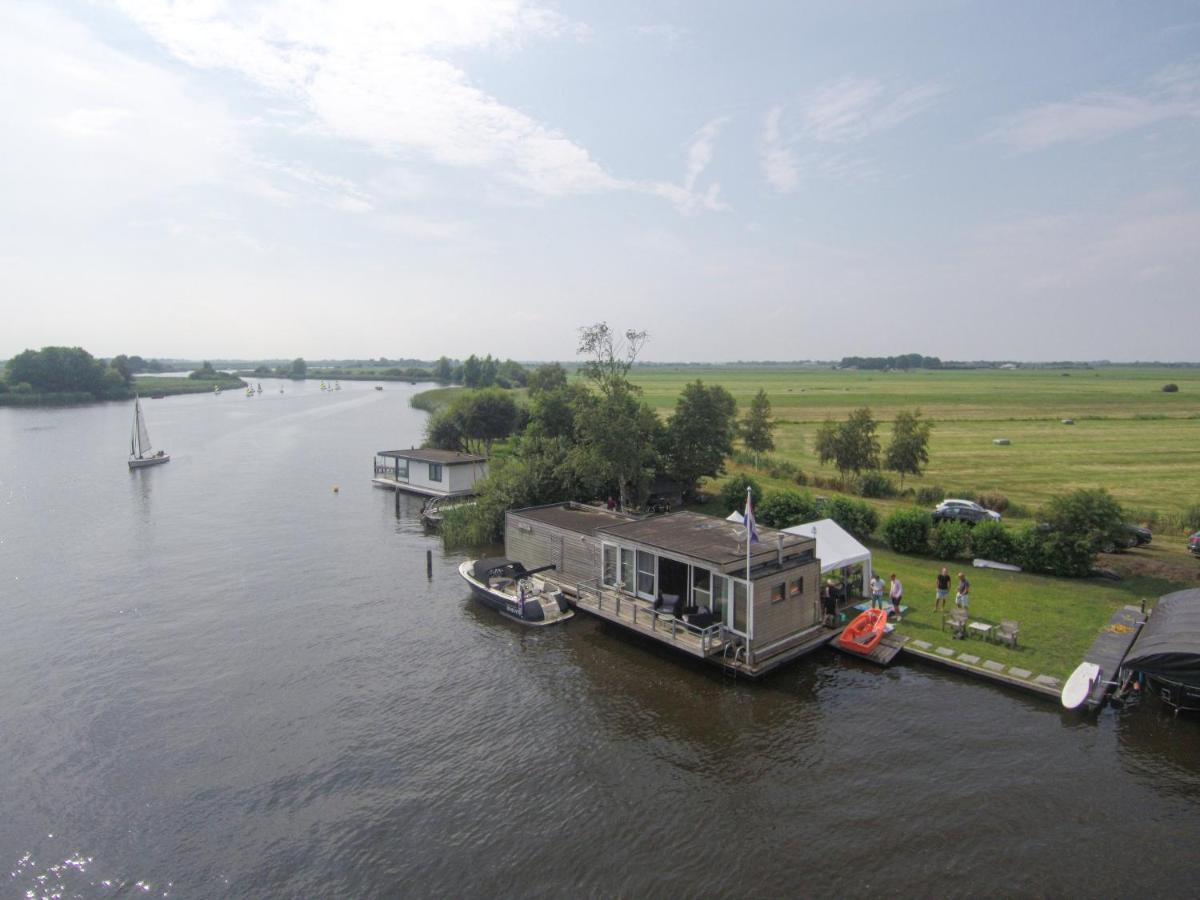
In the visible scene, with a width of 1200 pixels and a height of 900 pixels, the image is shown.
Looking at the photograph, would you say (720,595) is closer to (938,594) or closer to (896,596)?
(896,596)

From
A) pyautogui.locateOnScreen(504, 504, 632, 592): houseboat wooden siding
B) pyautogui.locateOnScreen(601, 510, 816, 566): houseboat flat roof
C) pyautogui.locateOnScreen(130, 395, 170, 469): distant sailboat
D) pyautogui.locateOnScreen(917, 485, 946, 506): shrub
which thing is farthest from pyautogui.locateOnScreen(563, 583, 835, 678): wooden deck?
pyautogui.locateOnScreen(130, 395, 170, 469): distant sailboat

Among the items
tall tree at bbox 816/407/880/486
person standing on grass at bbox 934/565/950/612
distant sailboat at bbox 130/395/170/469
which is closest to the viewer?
person standing on grass at bbox 934/565/950/612

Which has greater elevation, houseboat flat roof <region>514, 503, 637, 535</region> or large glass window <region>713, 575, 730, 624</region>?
houseboat flat roof <region>514, 503, 637, 535</region>

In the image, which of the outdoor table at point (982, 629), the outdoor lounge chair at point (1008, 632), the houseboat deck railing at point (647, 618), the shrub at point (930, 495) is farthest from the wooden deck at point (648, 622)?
the shrub at point (930, 495)

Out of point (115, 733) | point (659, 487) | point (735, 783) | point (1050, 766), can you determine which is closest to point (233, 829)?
point (115, 733)

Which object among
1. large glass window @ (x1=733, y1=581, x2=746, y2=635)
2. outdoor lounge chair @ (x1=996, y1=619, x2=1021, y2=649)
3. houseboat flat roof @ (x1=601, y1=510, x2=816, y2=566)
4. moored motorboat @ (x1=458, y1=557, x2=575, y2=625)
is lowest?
moored motorboat @ (x1=458, y1=557, x2=575, y2=625)

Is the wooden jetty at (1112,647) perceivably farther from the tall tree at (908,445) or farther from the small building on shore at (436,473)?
the small building on shore at (436,473)

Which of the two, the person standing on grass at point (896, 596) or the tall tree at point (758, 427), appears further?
the tall tree at point (758, 427)

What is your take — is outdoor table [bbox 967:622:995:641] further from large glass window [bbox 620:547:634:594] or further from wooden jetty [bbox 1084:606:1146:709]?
large glass window [bbox 620:547:634:594]
